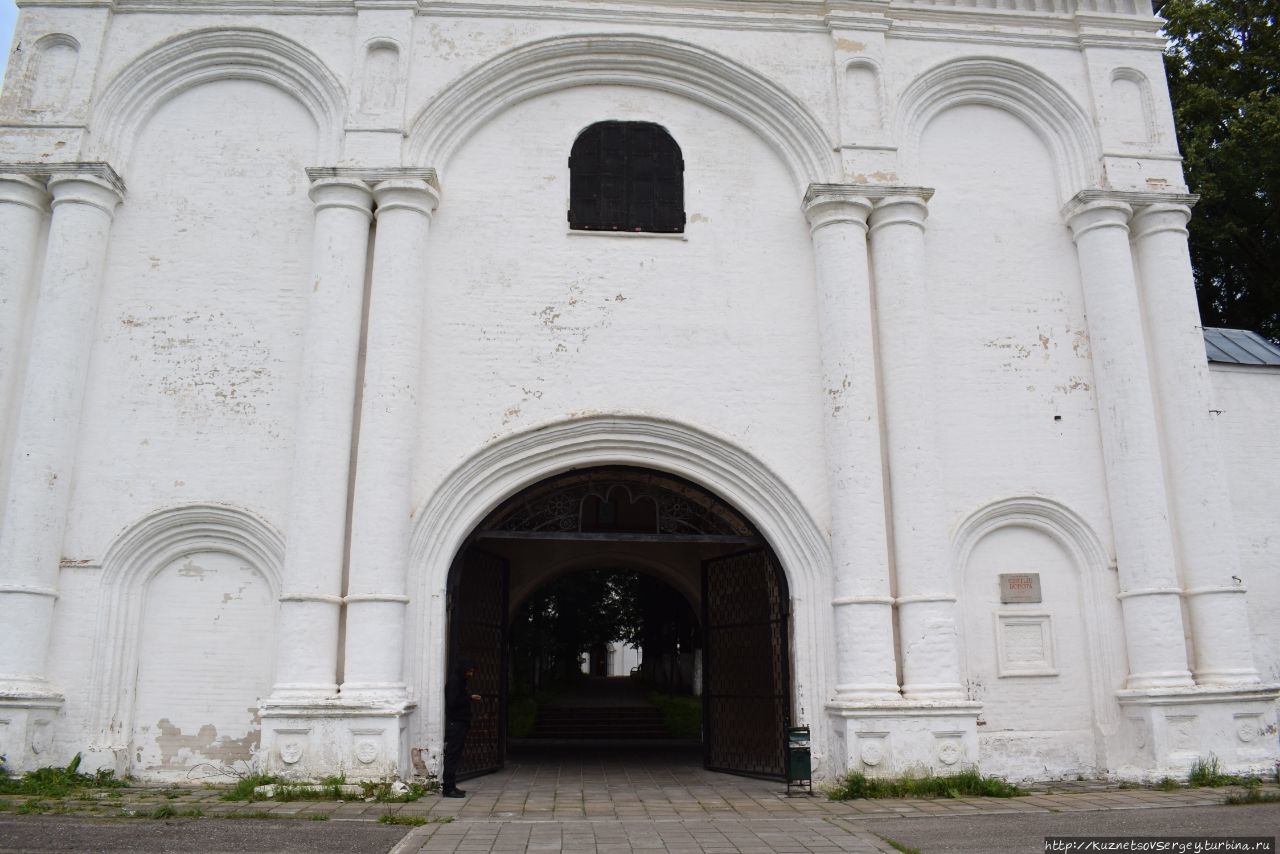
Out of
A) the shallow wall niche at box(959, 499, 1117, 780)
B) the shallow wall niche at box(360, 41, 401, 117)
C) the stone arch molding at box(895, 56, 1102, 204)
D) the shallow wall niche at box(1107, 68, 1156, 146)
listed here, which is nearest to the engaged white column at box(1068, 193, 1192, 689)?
the shallow wall niche at box(959, 499, 1117, 780)

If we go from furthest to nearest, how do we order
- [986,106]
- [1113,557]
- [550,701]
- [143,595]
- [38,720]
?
1. [550,701]
2. [986,106]
3. [1113,557]
4. [143,595]
5. [38,720]

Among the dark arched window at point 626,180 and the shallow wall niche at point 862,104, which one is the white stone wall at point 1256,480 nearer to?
the shallow wall niche at point 862,104

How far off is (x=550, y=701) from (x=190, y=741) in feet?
44.3

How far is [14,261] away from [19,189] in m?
0.74

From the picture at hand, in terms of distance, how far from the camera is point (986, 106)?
38.0 feet

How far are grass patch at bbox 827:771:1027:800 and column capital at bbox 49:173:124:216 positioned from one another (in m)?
9.01

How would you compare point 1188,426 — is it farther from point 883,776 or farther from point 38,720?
point 38,720

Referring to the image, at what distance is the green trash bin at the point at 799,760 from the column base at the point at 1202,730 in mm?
2976

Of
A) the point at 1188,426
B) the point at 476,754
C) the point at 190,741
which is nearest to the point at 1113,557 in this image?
the point at 1188,426

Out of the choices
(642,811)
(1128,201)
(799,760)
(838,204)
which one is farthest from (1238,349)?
(642,811)

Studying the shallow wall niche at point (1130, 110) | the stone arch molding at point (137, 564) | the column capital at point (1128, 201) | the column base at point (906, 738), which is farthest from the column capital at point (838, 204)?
the stone arch molding at point (137, 564)

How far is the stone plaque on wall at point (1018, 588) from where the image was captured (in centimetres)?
1016

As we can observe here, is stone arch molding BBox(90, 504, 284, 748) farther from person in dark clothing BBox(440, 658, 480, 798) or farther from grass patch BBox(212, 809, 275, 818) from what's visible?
grass patch BBox(212, 809, 275, 818)

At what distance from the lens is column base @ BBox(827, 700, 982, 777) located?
9.09m
